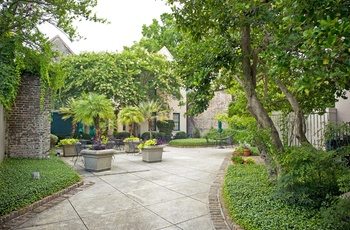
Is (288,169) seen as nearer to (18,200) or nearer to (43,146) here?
(18,200)

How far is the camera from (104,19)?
636 cm

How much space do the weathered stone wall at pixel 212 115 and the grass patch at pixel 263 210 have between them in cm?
1700

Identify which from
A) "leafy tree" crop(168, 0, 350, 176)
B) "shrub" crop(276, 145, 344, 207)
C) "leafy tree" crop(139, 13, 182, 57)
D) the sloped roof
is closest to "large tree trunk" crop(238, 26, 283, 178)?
"leafy tree" crop(168, 0, 350, 176)

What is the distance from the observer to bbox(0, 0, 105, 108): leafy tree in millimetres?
5848

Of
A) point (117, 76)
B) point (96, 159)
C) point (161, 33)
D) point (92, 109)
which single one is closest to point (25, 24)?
point (96, 159)

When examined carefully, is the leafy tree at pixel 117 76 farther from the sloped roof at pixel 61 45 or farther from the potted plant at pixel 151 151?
the potted plant at pixel 151 151

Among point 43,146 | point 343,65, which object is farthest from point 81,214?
point 43,146

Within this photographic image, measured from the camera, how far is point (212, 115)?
2269 centimetres

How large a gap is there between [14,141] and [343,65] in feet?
32.4

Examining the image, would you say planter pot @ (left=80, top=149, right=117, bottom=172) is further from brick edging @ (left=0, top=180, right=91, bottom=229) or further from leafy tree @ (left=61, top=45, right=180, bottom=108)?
leafy tree @ (left=61, top=45, right=180, bottom=108)

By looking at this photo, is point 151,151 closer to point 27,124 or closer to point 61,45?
point 27,124

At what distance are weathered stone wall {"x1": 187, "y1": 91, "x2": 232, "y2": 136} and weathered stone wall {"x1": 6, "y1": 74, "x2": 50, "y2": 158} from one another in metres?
15.1

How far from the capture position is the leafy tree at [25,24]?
230 inches

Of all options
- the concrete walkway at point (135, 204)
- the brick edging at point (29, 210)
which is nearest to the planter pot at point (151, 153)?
the concrete walkway at point (135, 204)
